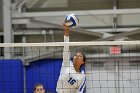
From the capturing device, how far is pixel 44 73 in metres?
6.89

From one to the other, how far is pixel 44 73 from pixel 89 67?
103 cm

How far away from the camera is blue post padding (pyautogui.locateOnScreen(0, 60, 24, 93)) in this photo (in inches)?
261

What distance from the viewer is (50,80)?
6.88 m

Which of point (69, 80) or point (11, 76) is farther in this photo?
point (11, 76)

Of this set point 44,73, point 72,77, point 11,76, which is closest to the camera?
point 72,77

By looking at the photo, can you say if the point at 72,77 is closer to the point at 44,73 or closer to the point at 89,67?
the point at 44,73

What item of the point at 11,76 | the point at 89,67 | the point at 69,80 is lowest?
the point at 11,76

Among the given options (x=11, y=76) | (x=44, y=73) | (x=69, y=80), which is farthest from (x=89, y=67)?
(x=69, y=80)

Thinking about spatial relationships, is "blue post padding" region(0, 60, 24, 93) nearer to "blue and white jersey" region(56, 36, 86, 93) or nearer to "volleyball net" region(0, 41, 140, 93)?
"volleyball net" region(0, 41, 140, 93)

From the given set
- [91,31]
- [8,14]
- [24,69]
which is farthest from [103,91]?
[8,14]

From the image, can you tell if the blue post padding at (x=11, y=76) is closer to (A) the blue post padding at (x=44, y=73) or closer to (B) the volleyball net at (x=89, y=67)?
(B) the volleyball net at (x=89, y=67)

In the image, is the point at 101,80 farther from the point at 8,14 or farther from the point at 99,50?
the point at 8,14

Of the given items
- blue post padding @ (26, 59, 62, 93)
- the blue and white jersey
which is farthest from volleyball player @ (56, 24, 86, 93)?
blue post padding @ (26, 59, 62, 93)

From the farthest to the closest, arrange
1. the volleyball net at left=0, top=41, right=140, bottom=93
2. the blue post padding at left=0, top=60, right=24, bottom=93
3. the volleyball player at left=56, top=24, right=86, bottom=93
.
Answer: the volleyball net at left=0, top=41, right=140, bottom=93 → the blue post padding at left=0, top=60, right=24, bottom=93 → the volleyball player at left=56, top=24, right=86, bottom=93
